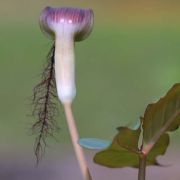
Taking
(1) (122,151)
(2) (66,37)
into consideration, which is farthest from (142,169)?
(2) (66,37)

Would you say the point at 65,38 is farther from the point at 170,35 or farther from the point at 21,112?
the point at 170,35

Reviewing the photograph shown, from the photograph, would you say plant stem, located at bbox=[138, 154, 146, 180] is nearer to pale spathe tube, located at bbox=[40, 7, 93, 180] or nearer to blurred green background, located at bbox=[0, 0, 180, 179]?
pale spathe tube, located at bbox=[40, 7, 93, 180]

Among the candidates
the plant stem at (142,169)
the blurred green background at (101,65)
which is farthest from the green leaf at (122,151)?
the blurred green background at (101,65)

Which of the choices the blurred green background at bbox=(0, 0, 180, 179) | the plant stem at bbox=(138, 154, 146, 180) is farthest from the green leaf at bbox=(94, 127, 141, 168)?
the blurred green background at bbox=(0, 0, 180, 179)

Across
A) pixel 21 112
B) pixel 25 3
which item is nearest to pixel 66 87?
pixel 21 112

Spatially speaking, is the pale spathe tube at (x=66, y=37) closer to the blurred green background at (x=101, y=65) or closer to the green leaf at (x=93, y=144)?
the green leaf at (x=93, y=144)

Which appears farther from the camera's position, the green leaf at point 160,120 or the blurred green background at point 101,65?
the blurred green background at point 101,65

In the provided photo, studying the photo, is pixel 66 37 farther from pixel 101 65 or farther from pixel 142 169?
pixel 101 65
